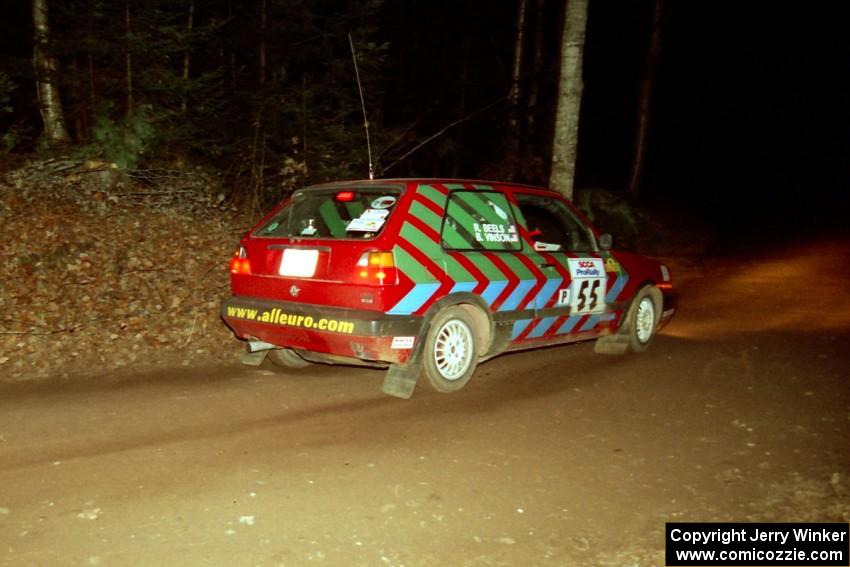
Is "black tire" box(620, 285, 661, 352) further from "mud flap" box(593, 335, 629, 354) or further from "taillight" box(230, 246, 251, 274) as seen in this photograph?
"taillight" box(230, 246, 251, 274)

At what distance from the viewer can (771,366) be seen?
744 centimetres

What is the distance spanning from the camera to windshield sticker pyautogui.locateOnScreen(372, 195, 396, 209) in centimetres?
598

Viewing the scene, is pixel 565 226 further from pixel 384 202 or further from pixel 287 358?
pixel 287 358

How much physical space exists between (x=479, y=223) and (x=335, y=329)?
1661 millimetres

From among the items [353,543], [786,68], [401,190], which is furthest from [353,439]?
[786,68]

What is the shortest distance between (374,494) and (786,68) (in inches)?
1258

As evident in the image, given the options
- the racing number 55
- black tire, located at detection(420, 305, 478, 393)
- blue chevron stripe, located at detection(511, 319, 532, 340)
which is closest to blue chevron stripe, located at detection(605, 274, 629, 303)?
the racing number 55

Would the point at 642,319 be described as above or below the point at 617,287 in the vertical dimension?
below

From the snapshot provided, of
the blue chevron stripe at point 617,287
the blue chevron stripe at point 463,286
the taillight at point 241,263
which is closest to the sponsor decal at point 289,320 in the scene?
the taillight at point 241,263

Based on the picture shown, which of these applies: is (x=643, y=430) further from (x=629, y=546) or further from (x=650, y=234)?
(x=650, y=234)

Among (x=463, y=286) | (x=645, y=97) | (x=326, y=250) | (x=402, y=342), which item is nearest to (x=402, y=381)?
(x=402, y=342)

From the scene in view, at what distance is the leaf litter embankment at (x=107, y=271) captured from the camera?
7188 mm

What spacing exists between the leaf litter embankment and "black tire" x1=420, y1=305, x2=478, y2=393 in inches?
96.3

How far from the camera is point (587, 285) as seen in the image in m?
7.39
